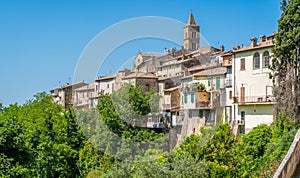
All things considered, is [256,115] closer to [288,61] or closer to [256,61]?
[256,61]

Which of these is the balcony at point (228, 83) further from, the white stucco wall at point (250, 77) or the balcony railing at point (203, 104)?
the balcony railing at point (203, 104)

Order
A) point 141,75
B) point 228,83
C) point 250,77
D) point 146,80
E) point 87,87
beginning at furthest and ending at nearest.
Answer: point 87,87 → point 141,75 → point 146,80 → point 228,83 → point 250,77

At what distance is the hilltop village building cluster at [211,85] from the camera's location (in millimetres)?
34406

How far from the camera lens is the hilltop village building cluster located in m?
34.4

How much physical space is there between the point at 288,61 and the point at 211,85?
11.9m

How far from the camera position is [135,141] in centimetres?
3891

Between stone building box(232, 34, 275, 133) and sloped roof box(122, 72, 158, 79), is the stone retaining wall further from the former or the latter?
sloped roof box(122, 72, 158, 79)

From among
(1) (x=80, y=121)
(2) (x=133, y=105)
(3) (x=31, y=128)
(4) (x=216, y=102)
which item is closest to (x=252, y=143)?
(4) (x=216, y=102)

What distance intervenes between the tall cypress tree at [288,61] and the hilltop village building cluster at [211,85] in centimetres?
213

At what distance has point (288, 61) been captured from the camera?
97.8 feet

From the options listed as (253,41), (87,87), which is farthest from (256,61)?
(87,87)

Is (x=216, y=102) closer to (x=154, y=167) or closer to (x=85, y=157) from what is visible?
(x=85, y=157)

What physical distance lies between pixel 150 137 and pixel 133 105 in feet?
9.76

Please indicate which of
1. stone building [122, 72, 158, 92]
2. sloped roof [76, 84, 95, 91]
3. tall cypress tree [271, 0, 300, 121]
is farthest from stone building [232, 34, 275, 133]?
sloped roof [76, 84, 95, 91]
